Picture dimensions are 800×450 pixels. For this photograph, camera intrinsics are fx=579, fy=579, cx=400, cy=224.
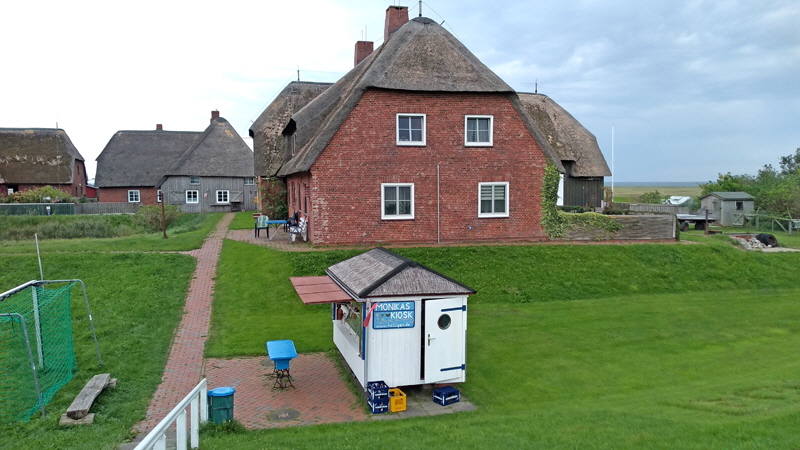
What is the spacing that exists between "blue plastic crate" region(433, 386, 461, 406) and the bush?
91.6 feet

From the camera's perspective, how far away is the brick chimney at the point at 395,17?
2773cm

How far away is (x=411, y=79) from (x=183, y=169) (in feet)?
100

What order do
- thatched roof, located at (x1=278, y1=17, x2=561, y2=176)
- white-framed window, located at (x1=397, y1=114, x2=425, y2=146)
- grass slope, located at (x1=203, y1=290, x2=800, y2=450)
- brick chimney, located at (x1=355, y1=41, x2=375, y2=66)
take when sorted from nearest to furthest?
grass slope, located at (x1=203, y1=290, x2=800, y2=450)
thatched roof, located at (x1=278, y1=17, x2=561, y2=176)
white-framed window, located at (x1=397, y1=114, x2=425, y2=146)
brick chimney, located at (x1=355, y1=41, x2=375, y2=66)

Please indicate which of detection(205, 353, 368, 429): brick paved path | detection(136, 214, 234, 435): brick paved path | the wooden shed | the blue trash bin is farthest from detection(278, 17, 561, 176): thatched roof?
the wooden shed

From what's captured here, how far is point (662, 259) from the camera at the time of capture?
2238cm

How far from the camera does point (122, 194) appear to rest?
5212cm

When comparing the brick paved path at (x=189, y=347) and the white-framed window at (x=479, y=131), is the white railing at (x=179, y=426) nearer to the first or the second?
the brick paved path at (x=189, y=347)

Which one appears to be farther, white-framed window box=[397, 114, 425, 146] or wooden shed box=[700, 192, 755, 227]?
wooden shed box=[700, 192, 755, 227]

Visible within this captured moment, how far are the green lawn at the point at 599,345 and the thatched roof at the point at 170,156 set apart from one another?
25.8 meters

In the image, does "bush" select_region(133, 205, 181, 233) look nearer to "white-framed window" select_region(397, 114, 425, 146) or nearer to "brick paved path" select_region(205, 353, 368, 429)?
"white-framed window" select_region(397, 114, 425, 146)

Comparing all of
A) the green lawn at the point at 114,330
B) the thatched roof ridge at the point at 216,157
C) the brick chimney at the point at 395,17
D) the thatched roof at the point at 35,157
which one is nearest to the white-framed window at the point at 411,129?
the brick chimney at the point at 395,17

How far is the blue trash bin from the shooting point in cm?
898

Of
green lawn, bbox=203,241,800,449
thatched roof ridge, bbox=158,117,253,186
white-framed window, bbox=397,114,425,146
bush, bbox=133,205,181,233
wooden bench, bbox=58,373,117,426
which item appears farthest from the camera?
thatched roof ridge, bbox=158,117,253,186

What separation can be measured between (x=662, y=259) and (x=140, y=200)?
45.4m
